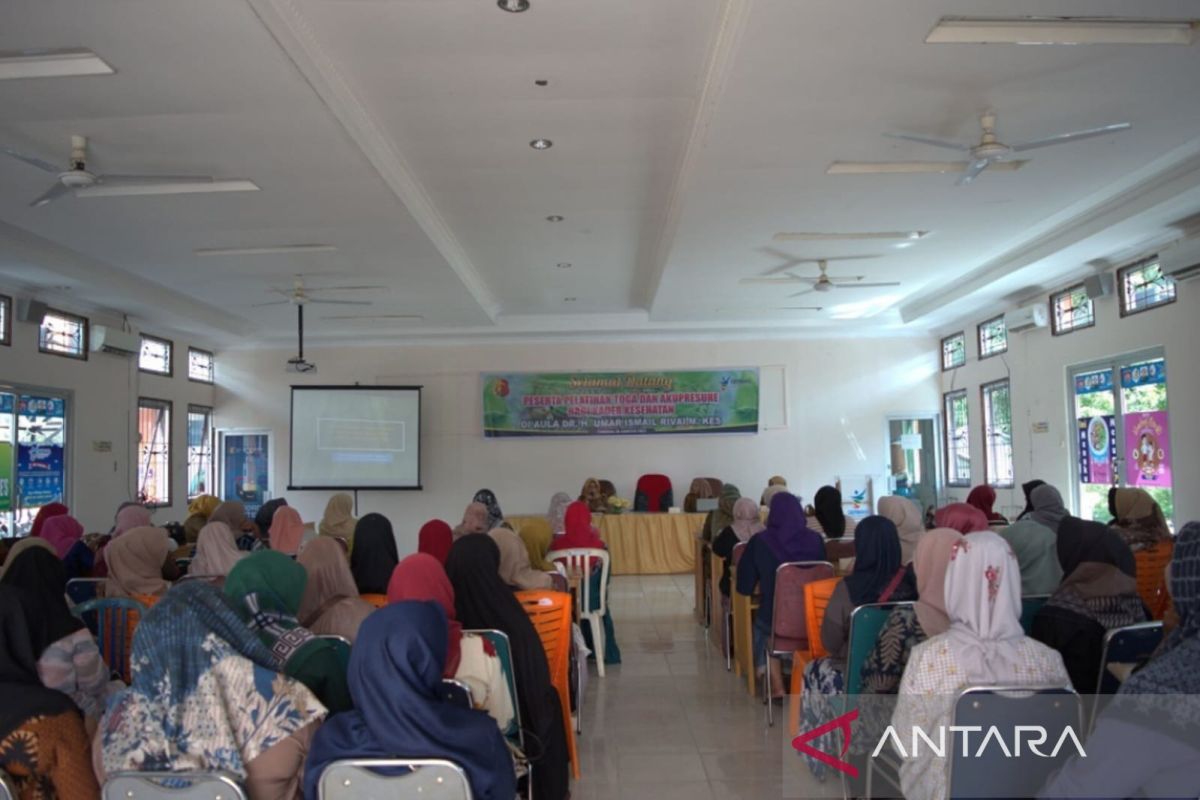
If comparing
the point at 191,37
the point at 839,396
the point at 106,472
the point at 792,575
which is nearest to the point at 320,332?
the point at 106,472

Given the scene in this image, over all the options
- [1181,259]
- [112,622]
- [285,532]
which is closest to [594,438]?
[285,532]

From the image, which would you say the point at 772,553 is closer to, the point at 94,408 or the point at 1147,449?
the point at 1147,449

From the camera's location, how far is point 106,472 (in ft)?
30.5

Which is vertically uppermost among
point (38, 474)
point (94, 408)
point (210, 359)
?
point (210, 359)

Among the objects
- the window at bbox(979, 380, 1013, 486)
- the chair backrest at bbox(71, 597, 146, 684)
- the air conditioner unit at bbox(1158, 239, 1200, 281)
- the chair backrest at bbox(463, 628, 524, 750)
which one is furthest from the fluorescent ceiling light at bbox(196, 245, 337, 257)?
the window at bbox(979, 380, 1013, 486)

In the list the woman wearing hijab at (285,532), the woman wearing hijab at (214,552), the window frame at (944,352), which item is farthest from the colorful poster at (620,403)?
the woman wearing hijab at (214,552)

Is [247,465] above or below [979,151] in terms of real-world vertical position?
below

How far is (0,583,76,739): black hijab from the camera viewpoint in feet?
6.36

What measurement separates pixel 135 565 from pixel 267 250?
3.74m

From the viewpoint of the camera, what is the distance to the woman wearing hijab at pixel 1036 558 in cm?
403

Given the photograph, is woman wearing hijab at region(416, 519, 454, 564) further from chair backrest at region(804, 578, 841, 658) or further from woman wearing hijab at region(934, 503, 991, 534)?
woman wearing hijab at region(934, 503, 991, 534)

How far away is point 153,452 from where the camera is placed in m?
10.4

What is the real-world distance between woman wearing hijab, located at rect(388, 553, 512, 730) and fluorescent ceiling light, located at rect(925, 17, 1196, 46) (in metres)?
3.17

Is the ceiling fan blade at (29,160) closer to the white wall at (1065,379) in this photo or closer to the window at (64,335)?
the window at (64,335)
